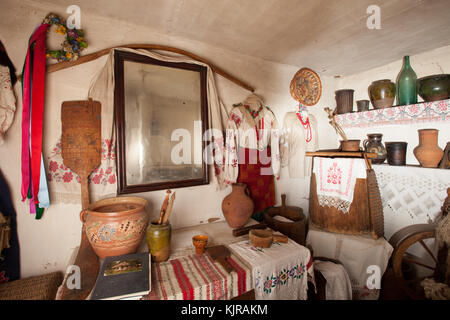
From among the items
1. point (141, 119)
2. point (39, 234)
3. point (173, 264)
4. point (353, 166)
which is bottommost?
point (173, 264)

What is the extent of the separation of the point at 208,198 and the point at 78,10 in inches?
66.0

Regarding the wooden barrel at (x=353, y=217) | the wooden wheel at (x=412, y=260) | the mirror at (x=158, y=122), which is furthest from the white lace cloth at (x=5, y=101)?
the wooden wheel at (x=412, y=260)

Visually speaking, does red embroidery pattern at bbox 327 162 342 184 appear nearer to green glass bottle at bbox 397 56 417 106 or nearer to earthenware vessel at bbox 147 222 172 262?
green glass bottle at bbox 397 56 417 106

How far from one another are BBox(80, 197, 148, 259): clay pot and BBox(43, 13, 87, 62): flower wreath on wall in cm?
99

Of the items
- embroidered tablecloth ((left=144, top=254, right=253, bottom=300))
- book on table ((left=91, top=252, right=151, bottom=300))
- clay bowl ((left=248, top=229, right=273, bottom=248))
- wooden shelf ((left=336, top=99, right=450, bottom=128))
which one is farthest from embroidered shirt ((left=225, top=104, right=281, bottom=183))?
wooden shelf ((left=336, top=99, right=450, bottom=128))

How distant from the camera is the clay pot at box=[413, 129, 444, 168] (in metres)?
1.79

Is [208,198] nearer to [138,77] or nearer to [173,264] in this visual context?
[173,264]

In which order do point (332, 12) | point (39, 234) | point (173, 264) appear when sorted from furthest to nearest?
point (332, 12) → point (39, 234) → point (173, 264)

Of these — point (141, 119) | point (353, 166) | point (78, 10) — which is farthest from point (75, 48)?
point (353, 166)

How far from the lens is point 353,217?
5.51ft

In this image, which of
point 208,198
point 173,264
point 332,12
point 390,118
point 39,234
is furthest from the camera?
point 390,118

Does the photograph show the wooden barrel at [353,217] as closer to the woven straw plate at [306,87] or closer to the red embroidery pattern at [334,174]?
the red embroidery pattern at [334,174]

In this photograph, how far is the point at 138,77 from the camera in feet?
4.72

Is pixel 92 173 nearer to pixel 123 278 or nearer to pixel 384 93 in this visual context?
pixel 123 278
